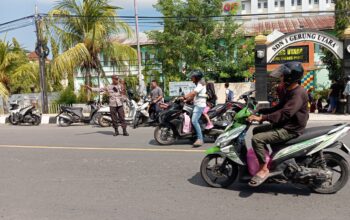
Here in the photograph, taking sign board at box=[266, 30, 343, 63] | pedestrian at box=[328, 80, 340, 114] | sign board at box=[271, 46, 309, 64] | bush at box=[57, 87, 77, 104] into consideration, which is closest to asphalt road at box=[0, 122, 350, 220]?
pedestrian at box=[328, 80, 340, 114]

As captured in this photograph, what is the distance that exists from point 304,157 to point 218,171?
1.18m

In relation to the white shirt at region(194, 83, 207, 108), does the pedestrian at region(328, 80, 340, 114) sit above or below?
below

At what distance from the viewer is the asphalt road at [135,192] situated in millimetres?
4262

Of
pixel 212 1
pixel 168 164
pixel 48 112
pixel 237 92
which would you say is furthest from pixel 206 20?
pixel 168 164

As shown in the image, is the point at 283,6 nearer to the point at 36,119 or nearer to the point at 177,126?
the point at 36,119

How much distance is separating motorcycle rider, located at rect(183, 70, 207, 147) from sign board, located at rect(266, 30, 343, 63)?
9613 mm

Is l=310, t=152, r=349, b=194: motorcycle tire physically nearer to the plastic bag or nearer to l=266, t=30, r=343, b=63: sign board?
the plastic bag

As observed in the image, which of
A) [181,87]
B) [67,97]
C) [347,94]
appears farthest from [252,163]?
[67,97]

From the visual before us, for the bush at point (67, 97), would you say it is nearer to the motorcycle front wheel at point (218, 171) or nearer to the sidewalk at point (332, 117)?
the sidewalk at point (332, 117)

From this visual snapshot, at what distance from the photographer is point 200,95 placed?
7.88m

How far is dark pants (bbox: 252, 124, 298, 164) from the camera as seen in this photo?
4578 millimetres

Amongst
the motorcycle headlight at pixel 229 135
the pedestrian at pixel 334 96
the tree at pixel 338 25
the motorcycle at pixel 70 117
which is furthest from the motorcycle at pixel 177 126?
the tree at pixel 338 25

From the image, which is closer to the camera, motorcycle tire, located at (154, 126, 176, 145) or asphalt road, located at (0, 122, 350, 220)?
asphalt road, located at (0, 122, 350, 220)

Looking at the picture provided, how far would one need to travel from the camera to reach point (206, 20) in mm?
24500
